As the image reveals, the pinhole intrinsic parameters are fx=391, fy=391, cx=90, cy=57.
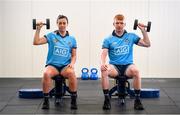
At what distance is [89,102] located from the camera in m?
5.59

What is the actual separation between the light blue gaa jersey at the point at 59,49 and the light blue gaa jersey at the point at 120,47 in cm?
48

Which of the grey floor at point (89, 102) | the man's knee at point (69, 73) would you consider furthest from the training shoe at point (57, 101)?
the man's knee at point (69, 73)

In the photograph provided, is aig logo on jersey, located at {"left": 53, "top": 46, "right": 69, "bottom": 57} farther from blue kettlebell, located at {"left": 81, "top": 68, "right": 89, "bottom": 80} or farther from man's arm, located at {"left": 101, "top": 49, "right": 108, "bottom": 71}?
blue kettlebell, located at {"left": 81, "top": 68, "right": 89, "bottom": 80}

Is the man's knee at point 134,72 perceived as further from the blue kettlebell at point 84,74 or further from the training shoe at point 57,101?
the blue kettlebell at point 84,74

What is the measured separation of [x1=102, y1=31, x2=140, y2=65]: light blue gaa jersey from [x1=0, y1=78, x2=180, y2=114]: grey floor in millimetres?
618

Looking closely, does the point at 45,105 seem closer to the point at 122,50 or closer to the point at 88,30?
the point at 122,50

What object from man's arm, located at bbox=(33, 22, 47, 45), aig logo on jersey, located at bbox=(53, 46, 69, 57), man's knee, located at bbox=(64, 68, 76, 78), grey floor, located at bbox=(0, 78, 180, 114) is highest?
man's arm, located at bbox=(33, 22, 47, 45)

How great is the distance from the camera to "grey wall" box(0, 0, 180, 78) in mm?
7602

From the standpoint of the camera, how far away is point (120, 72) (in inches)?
208

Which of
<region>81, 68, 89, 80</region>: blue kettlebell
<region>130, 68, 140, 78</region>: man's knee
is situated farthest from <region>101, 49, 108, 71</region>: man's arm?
<region>81, 68, 89, 80</region>: blue kettlebell

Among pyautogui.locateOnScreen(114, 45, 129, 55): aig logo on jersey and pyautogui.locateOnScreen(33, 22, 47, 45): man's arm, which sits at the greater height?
pyautogui.locateOnScreen(33, 22, 47, 45): man's arm

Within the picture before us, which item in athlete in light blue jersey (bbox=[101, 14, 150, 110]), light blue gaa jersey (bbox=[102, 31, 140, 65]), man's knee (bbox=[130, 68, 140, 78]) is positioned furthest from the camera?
light blue gaa jersey (bbox=[102, 31, 140, 65])

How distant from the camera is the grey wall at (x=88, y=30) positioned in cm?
760

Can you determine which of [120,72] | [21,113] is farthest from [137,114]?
[21,113]
